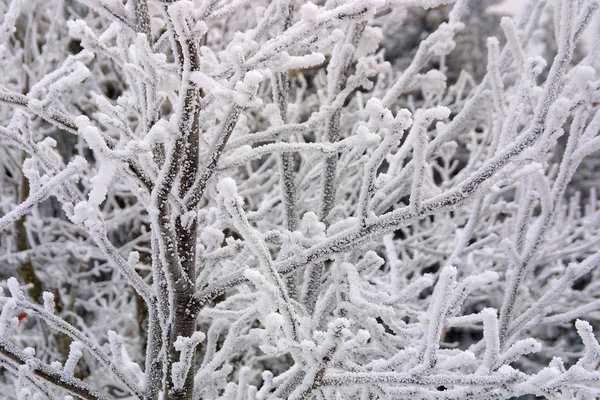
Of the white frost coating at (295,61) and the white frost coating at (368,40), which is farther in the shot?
the white frost coating at (368,40)

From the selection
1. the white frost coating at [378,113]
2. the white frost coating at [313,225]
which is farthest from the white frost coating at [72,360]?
the white frost coating at [378,113]

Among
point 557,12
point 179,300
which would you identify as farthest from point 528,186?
point 179,300

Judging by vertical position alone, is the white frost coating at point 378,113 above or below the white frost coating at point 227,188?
above

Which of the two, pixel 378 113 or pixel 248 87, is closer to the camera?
pixel 248 87

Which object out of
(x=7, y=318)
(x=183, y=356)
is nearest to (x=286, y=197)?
(x=183, y=356)

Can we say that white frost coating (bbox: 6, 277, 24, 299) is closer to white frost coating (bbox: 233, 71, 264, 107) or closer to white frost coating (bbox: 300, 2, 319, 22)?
→ white frost coating (bbox: 233, 71, 264, 107)

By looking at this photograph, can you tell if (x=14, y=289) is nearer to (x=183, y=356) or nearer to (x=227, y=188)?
(x=183, y=356)

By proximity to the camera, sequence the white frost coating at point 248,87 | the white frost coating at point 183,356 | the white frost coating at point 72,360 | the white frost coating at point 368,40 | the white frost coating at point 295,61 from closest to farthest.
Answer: the white frost coating at point 248,87 → the white frost coating at point 295,61 → the white frost coating at point 183,356 → the white frost coating at point 72,360 → the white frost coating at point 368,40

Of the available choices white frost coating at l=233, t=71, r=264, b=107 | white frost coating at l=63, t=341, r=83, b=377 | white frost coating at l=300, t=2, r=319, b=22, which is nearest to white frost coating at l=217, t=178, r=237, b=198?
Answer: white frost coating at l=233, t=71, r=264, b=107

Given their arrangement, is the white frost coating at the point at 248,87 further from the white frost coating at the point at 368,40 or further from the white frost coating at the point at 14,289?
the white frost coating at the point at 368,40

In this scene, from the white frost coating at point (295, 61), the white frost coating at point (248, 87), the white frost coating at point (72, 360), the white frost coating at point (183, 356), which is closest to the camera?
the white frost coating at point (248, 87)

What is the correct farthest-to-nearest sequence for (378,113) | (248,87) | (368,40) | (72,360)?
(368,40) < (72,360) < (378,113) < (248,87)

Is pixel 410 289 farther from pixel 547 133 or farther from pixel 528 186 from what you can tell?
pixel 528 186
